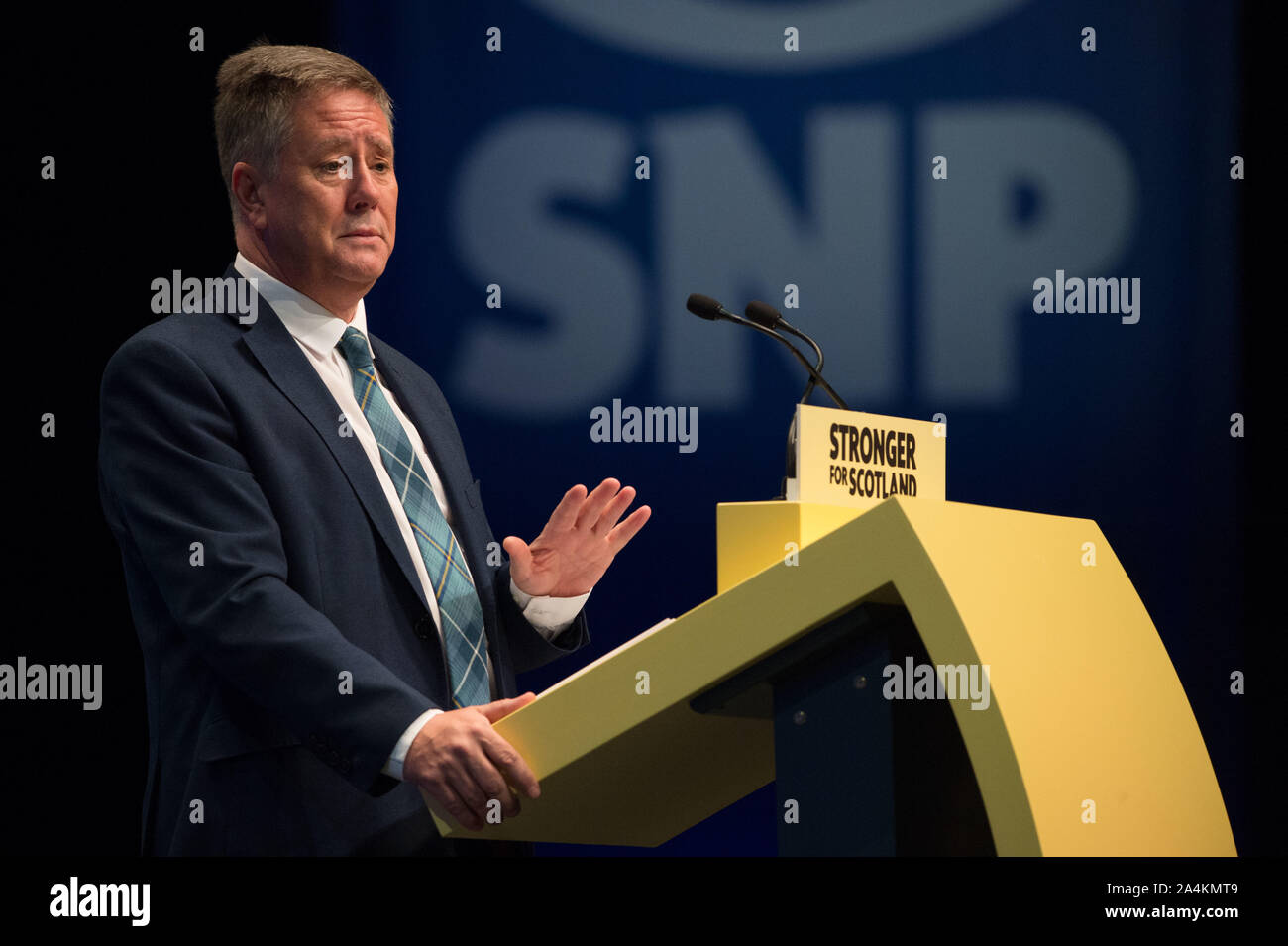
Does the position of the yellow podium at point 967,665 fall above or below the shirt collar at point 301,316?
below

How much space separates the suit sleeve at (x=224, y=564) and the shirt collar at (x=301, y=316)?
23 cm

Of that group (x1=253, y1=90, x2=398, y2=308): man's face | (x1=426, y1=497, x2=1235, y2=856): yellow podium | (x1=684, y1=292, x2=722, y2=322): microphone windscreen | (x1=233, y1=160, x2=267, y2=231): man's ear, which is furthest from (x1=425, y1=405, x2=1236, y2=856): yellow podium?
(x1=233, y1=160, x2=267, y2=231): man's ear

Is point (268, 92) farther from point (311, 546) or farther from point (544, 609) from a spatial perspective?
point (544, 609)

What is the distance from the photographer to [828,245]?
3.71 meters

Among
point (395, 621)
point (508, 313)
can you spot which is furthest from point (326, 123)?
point (508, 313)

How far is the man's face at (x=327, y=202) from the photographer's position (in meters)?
2.00

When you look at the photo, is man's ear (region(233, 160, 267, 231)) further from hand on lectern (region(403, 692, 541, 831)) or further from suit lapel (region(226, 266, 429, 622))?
hand on lectern (region(403, 692, 541, 831))

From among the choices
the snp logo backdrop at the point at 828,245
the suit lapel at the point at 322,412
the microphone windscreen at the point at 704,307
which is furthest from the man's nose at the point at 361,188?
the snp logo backdrop at the point at 828,245

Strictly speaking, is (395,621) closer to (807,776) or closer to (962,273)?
(807,776)

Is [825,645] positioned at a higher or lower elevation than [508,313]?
lower

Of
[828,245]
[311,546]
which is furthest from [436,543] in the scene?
[828,245]

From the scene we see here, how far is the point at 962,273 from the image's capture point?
144 inches

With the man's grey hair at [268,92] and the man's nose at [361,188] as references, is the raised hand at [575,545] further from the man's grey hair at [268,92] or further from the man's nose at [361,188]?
the man's grey hair at [268,92]

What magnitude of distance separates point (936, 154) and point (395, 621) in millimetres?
2425
